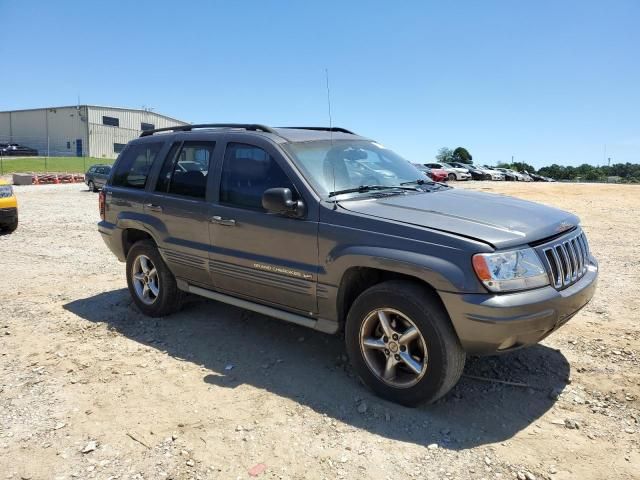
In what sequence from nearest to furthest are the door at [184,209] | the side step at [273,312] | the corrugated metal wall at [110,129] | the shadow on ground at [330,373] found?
1. the shadow on ground at [330,373]
2. the side step at [273,312]
3. the door at [184,209]
4. the corrugated metal wall at [110,129]

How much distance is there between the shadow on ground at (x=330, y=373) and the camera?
3.42 m

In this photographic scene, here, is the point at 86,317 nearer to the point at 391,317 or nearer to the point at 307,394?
the point at 307,394

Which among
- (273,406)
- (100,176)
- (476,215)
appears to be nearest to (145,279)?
(273,406)

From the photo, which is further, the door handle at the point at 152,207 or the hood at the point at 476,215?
the door handle at the point at 152,207

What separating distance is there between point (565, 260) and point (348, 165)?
187cm

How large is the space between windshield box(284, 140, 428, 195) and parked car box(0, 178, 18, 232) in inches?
363

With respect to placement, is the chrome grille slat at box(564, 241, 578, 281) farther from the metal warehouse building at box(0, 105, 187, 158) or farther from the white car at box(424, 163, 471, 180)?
the metal warehouse building at box(0, 105, 187, 158)

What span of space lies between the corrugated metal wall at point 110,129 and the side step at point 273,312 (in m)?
66.7

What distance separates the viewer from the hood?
3.34m

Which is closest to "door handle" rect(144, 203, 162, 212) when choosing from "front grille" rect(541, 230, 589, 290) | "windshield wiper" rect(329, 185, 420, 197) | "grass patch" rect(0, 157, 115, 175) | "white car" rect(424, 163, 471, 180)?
"windshield wiper" rect(329, 185, 420, 197)

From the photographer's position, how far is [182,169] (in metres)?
5.12

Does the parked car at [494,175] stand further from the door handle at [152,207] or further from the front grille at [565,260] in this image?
the front grille at [565,260]

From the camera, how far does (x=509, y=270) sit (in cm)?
321

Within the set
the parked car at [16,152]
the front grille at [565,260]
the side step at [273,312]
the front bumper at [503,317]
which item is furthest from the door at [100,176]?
the parked car at [16,152]
